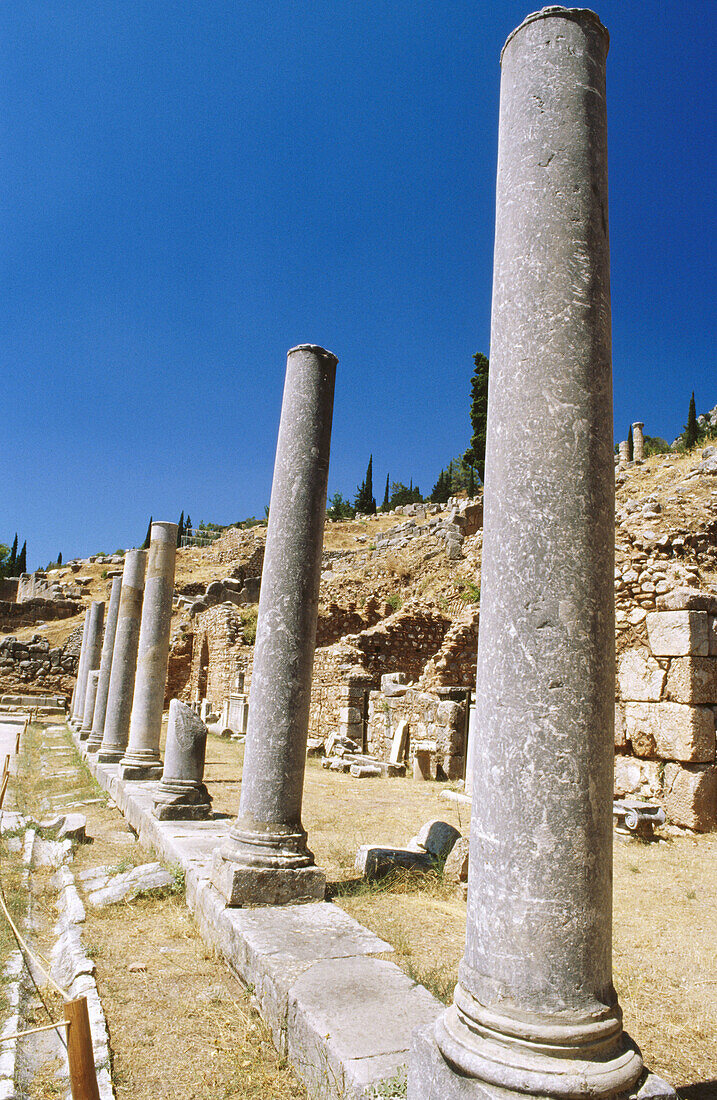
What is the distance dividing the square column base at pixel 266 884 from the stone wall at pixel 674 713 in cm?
598

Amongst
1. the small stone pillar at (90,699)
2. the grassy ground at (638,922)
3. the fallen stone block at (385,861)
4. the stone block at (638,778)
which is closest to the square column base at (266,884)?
the grassy ground at (638,922)

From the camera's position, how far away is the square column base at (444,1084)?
6.86ft

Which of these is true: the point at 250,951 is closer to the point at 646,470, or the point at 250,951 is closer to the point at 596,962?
the point at 596,962

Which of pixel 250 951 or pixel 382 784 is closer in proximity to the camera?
pixel 250 951

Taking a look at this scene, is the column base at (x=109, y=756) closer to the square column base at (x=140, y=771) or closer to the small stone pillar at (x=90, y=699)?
the square column base at (x=140, y=771)

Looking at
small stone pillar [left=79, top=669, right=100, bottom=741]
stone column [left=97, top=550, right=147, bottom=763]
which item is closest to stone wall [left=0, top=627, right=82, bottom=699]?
small stone pillar [left=79, top=669, right=100, bottom=741]

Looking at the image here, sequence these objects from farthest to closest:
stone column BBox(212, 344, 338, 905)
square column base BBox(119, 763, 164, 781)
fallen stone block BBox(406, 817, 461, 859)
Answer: square column base BBox(119, 763, 164, 781)
fallen stone block BBox(406, 817, 461, 859)
stone column BBox(212, 344, 338, 905)

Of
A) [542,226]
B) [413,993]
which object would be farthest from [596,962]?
[542,226]

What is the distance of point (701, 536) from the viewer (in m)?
12.2

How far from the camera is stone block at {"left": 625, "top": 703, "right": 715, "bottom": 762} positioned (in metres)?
9.05

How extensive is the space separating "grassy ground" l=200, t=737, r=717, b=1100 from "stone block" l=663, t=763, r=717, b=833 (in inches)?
10.3

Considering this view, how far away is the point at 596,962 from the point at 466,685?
45.0 feet

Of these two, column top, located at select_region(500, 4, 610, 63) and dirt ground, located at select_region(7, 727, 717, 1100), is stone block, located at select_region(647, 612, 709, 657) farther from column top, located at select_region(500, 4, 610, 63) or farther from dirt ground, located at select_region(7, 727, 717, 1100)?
column top, located at select_region(500, 4, 610, 63)

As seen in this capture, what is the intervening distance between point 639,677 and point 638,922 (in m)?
4.67
